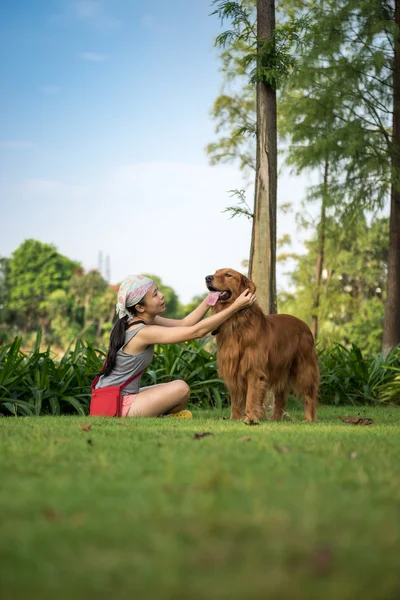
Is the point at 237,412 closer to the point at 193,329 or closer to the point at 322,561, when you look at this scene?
the point at 193,329

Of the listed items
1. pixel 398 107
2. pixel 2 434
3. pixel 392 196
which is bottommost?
pixel 2 434

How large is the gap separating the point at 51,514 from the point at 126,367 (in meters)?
3.98

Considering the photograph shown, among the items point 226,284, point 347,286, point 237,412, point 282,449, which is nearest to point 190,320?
point 226,284

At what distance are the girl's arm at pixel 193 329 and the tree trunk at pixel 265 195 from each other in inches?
60.6

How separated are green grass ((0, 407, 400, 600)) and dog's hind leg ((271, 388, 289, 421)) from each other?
303 cm

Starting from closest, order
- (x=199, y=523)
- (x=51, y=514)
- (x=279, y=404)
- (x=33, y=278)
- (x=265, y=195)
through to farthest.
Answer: (x=199, y=523), (x=51, y=514), (x=279, y=404), (x=265, y=195), (x=33, y=278)

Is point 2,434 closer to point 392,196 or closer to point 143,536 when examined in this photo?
point 143,536

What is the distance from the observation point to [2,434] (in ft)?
13.3

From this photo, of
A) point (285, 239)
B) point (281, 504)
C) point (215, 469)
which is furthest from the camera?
point (285, 239)

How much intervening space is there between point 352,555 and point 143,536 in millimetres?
553

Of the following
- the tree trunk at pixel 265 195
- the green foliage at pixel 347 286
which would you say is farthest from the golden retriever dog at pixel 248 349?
the green foliage at pixel 347 286

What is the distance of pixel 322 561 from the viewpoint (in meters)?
1.63

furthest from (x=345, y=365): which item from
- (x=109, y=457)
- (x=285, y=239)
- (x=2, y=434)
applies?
(x=285, y=239)

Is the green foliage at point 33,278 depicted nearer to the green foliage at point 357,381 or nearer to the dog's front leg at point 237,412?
the green foliage at point 357,381
